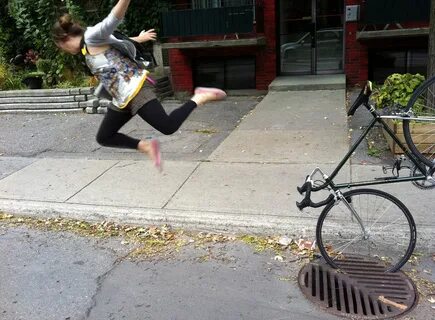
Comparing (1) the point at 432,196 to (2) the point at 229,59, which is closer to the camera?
(1) the point at 432,196

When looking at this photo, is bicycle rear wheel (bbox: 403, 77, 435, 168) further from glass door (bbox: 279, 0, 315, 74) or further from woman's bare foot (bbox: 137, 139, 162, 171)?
glass door (bbox: 279, 0, 315, 74)

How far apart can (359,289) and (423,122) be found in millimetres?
2094

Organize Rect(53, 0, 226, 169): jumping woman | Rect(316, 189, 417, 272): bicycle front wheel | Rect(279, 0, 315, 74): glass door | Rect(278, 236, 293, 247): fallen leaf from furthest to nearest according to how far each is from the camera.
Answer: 1. Rect(279, 0, 315, 74): glass door
2. Rect(278, 236, 293, 247): fallen leaf
3. Rect(316, 189, 417, 272): bicycle front wheel
4. Rect(53, 0, 226, 169): jumping woman

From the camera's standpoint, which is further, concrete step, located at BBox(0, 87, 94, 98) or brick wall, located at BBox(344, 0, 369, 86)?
brick wall, located at BBox(344, 0, 369, 86)

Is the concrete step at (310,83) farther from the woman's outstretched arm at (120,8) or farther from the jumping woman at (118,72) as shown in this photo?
the woman's outstretched arm at (120,8)

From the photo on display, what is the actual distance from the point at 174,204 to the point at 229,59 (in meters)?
6.67

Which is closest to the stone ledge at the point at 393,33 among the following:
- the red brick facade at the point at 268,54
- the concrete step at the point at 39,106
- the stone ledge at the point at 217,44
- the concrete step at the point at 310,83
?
the red brick facade at the point at 268,54

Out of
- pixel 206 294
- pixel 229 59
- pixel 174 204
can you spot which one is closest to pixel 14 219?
pixel 174 204

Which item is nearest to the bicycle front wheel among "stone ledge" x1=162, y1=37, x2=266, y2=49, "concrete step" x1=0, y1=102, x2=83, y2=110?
"stone ledge" x1=162, y1=37, x2=266, y2=49

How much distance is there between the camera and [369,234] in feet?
12.7

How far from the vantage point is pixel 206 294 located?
351 cm

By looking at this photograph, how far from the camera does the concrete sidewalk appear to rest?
14.9 ft

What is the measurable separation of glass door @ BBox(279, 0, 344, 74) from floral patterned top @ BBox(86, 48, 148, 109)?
298 inches

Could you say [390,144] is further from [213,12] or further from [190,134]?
[213,12]
